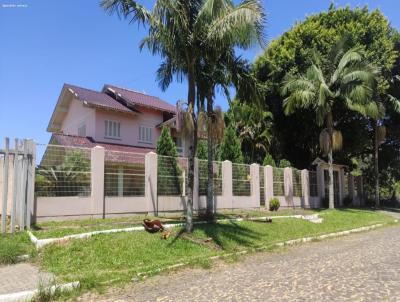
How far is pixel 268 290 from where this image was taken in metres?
7.57

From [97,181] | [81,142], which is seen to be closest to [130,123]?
[81,142]

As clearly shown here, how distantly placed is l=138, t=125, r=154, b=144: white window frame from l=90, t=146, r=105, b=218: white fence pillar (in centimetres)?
1392

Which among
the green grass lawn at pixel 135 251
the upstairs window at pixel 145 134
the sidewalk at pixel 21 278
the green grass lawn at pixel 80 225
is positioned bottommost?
the sidewalk at pixel 21 278

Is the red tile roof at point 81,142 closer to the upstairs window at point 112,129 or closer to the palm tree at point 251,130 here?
the upstairs window at point 112,129

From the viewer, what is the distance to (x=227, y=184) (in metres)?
19.8

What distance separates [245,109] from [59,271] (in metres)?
21.0

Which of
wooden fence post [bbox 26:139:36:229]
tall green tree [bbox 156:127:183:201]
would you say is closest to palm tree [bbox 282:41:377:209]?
tall green tree [bbox 156:127:183:201]

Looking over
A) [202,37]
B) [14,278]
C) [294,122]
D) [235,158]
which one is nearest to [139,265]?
[14,278]

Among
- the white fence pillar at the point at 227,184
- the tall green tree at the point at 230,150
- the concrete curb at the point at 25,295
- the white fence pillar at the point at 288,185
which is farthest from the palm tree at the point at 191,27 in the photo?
the white fence pillar at the point at 288,185

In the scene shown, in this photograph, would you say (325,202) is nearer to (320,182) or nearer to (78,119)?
(320,182)

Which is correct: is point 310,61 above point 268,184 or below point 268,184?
above

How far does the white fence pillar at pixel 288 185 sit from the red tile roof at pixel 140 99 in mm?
9806

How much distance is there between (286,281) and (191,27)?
788cm

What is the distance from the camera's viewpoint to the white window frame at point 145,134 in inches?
1140
